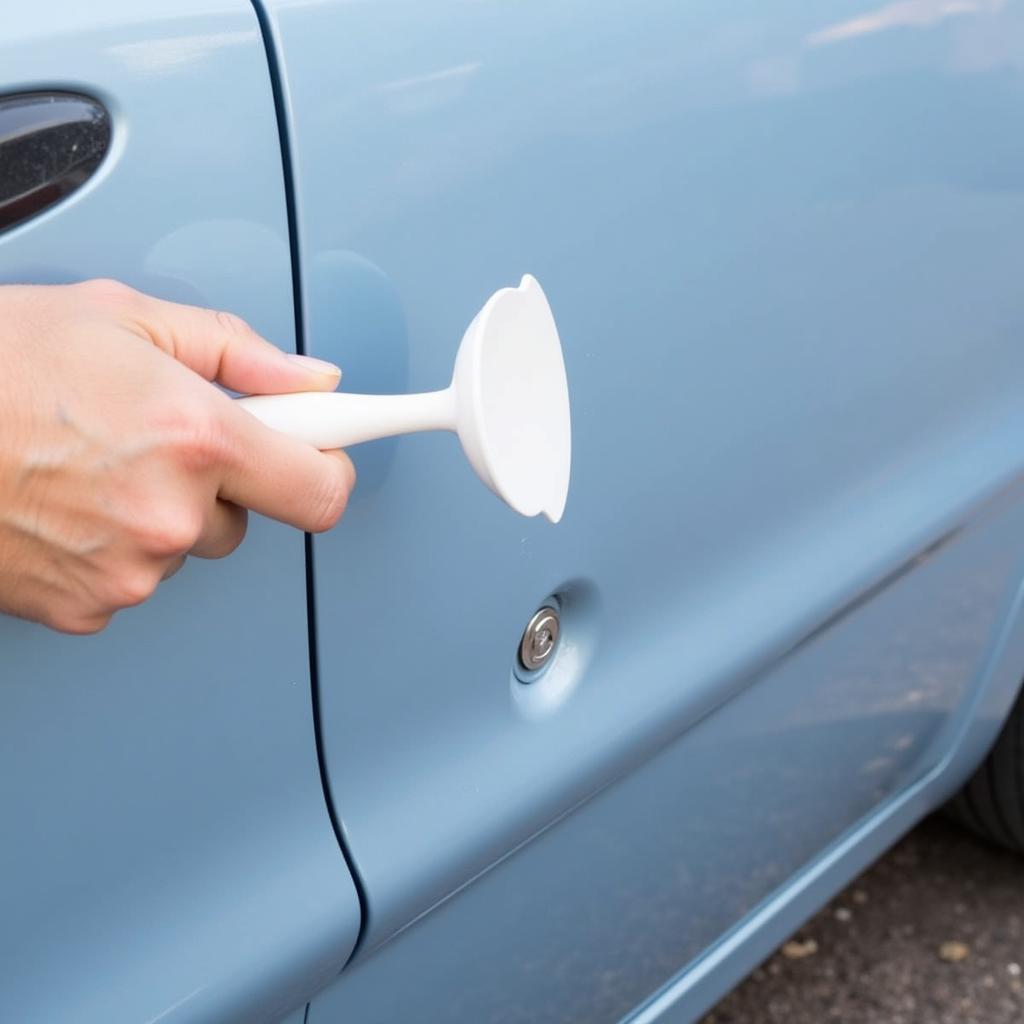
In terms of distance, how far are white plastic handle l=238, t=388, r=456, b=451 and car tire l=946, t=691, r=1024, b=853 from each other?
1.64 meters

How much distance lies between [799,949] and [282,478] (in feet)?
6.11

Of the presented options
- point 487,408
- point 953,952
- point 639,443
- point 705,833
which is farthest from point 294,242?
point 953,952

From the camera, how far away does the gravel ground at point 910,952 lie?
233cm

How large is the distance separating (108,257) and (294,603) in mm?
286

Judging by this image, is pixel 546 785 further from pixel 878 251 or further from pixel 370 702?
pixel 878 251

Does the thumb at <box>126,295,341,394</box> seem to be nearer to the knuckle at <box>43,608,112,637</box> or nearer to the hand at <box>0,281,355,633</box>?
the hand at <box>0,281,355,633</box>

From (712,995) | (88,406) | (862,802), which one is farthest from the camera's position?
(862,802)

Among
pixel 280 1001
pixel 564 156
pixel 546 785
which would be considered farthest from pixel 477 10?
pixel 280 1001

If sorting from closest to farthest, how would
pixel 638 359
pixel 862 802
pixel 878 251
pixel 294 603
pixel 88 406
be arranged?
pixel 88 406, pixel 294 603, pixel 638 359, pixel 878 251, pixel 862 802

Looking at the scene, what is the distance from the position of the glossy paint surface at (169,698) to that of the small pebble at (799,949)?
1.52 metres

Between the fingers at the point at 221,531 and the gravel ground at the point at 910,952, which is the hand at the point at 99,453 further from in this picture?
the gravel ground at the point at 910,952

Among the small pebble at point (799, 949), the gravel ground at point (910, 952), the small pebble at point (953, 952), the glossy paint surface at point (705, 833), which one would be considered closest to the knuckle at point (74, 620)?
the glossy paint surface at point (705, 833)

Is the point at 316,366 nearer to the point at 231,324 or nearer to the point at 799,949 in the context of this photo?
the point at 231,324

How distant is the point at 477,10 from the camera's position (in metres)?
1.07
